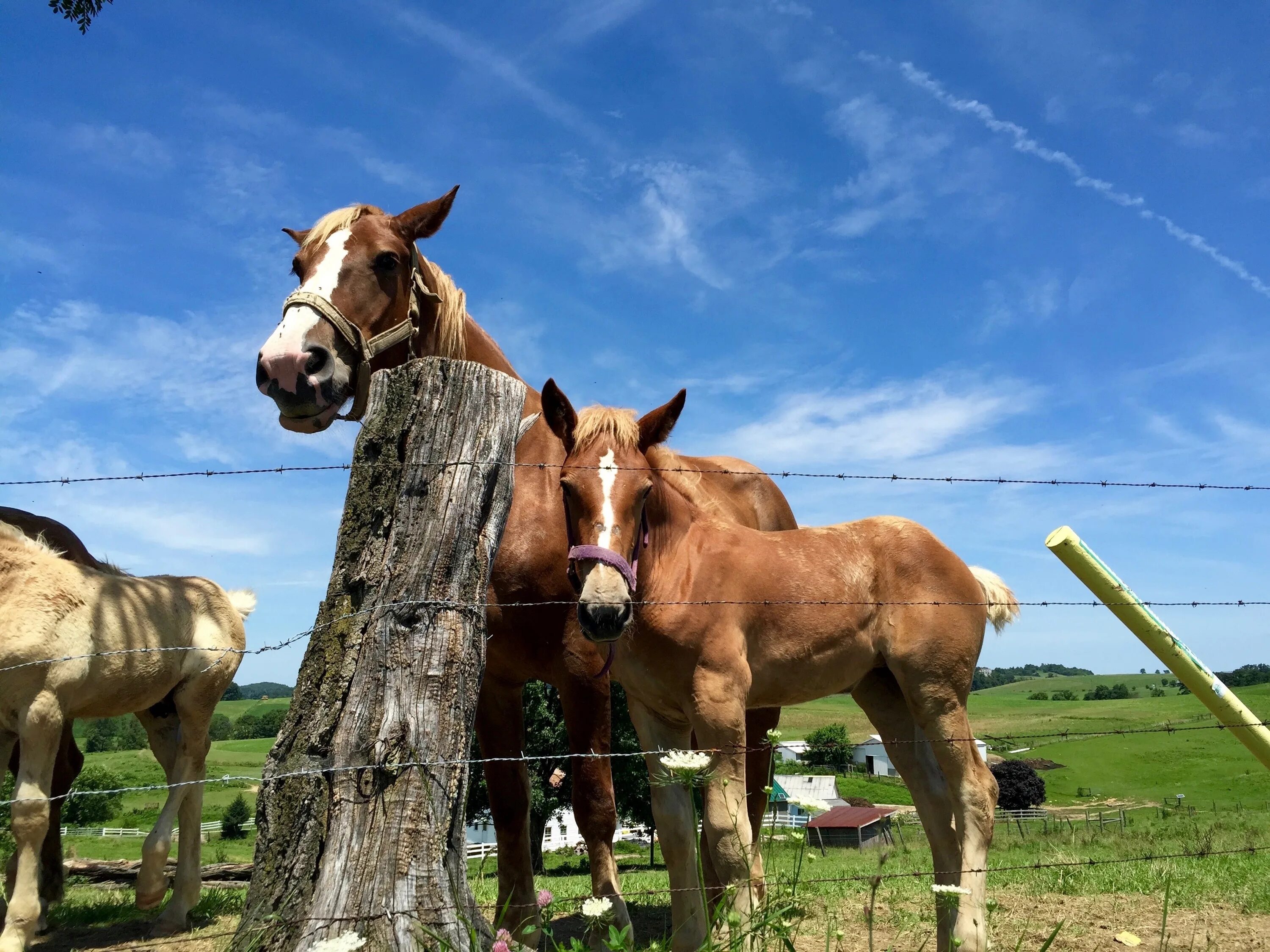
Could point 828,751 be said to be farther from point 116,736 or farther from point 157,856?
point 116,736

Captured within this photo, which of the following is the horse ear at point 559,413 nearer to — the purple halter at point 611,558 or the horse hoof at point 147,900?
the purple halter at point 611,558

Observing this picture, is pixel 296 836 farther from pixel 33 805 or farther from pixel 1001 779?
pixel 1001 779

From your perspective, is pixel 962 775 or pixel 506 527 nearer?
pixel 962 775

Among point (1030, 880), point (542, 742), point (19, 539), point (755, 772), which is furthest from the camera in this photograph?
point (542, 742)

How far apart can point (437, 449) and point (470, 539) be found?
31 cm

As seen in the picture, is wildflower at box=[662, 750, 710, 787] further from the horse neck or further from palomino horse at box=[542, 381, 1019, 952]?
the horse neck

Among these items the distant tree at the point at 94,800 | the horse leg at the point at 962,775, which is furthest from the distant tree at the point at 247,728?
the horse leg at the point at 962,775

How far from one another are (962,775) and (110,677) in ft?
14.2

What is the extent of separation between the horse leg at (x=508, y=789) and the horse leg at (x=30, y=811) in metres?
1.97

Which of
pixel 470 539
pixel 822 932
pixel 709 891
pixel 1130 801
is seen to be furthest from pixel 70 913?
pixel 1130 801

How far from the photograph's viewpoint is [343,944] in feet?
6.04

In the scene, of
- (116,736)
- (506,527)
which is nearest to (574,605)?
(506,527)

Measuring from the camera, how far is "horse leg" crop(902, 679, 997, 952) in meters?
3.99

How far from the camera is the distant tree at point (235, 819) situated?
3638cm
